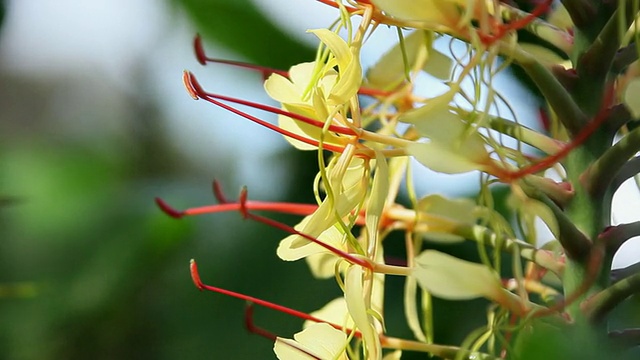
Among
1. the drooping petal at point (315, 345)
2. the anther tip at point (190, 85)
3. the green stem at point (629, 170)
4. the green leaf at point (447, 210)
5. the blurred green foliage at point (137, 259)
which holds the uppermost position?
the green stem at point (629, 170)

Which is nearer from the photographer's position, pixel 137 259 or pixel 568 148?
pixel 568 148

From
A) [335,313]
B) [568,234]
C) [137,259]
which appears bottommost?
[137,259]

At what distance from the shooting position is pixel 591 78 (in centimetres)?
31

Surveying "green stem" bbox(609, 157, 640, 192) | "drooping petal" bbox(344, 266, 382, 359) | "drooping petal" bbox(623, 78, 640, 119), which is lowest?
"drooping petal" bbox(344, 266, 382, 359)

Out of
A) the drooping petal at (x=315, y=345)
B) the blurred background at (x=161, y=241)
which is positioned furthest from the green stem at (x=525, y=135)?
the blurred background at (x=161, y=241)

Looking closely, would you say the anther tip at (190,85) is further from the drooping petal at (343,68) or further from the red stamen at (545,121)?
the red stamen at (545,121)

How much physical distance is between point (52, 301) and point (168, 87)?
0.32m

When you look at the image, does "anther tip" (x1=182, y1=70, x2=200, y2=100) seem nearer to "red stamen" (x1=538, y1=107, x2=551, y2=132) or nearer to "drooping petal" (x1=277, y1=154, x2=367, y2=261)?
"drooping petal" (x1=277, y1=154, x2=367, y2=261)

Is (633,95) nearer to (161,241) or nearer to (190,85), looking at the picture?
(190,85)

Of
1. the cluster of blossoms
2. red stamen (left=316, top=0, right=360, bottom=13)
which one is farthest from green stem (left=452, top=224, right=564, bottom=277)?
red stamen (left=316, top=0, right=360, bottom=13)

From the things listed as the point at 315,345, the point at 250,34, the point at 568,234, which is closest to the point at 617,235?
the point at 568,234

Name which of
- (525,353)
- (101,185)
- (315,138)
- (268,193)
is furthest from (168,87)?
(525,353)

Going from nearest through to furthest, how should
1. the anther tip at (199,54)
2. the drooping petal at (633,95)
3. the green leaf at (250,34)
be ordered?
the drooping petal at (633,95) < the anther tip at (199,54) < the green leaf at (250,34)

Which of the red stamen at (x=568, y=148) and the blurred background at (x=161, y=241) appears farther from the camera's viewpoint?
the blurred background at (x=161, y=241)
